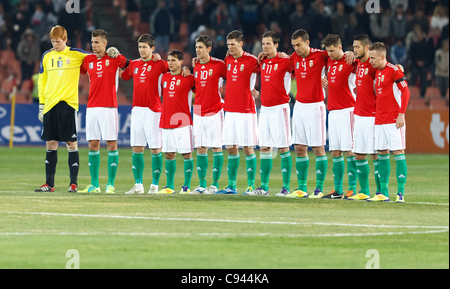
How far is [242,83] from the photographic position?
12508 mm

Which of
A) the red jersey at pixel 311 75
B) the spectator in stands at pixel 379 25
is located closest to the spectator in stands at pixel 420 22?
the spectator in stands at pixel 379 25

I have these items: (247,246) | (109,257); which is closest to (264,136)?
(247,246)

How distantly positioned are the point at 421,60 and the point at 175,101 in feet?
52.2

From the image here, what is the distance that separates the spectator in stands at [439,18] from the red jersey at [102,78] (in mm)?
17981

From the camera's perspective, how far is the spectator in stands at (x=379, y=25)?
2717cm

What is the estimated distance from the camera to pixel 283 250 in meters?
7.24

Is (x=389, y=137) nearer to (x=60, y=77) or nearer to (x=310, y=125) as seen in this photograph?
(x=310, y=125)

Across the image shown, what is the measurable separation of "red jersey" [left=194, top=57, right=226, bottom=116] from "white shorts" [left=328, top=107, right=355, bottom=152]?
187 cm

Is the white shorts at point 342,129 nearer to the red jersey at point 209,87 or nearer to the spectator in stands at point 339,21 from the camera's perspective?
the red jersey at point 209,87

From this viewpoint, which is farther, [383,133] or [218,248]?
[383,133]

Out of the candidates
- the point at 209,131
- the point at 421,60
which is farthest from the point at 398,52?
the point at 209,131

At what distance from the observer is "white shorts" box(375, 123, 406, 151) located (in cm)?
1132
